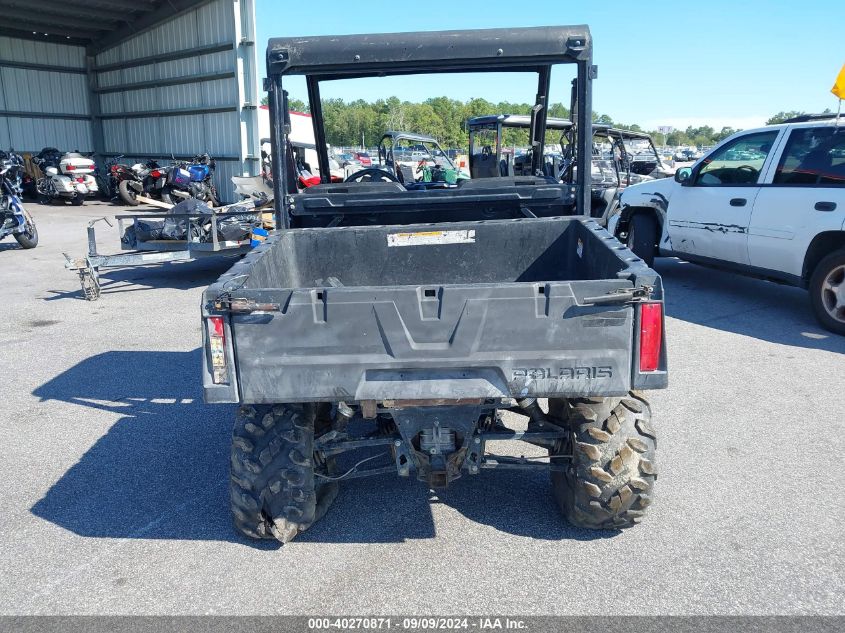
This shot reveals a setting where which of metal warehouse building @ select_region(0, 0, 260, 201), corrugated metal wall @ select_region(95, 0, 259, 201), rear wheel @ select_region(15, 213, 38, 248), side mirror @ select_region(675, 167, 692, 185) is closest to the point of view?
side mirror @ select_region(675, 167, 692, 185)

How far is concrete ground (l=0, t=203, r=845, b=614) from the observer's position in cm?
299

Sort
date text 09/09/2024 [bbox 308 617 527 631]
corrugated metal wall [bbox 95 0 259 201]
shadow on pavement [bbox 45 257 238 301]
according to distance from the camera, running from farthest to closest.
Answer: corrugated metal wall [bbox 95 0 259 201] < shadow on pavement [bbox 45 257 238 301] < date text 09/09/2024 [bbox 308 617 527 631]

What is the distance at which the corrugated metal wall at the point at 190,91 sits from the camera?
19234 mm

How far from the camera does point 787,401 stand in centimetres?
512

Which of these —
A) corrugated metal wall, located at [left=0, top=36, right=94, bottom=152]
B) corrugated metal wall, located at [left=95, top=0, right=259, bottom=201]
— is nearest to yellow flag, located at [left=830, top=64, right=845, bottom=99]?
corrugated metal wall, located at [left=95, top=0, right=259, bottom=201]

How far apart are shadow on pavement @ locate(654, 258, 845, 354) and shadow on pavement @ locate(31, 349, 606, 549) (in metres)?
3.98

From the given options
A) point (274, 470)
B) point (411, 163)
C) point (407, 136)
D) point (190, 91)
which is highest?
point (190, 91)

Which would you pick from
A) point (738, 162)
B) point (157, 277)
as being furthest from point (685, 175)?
point (157, 277)

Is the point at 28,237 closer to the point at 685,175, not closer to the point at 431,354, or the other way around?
the point at 685,175

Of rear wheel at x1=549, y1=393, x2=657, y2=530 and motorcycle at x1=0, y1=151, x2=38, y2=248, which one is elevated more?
motorcycle at x1=0, y1=151, x2=38, y2=248

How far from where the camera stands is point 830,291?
263 inches

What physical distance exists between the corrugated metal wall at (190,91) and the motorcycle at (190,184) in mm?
757

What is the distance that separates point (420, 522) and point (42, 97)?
26995 millimetres

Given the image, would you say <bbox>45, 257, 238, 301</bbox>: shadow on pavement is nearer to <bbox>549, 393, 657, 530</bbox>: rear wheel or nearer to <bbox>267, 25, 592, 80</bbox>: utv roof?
<bbox>267, 25, 592, 80</bbox>: utv roof
